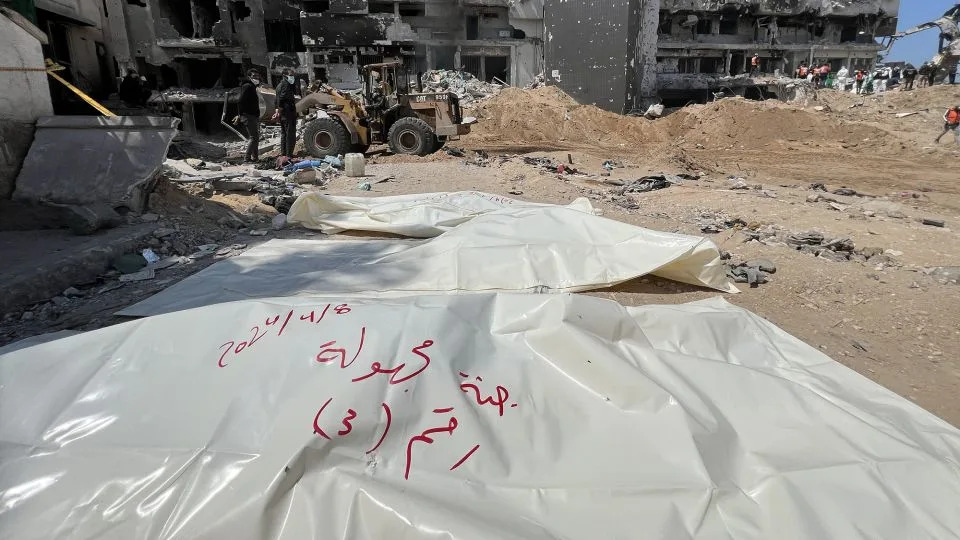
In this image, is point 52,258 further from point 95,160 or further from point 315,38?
point 315,38

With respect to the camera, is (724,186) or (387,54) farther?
(387,54)

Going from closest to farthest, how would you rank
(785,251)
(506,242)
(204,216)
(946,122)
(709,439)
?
(709,439)
(506,242)
(785,251)
(204,216)
(946,122)

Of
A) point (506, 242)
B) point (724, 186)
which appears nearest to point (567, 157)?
point (724, 186)

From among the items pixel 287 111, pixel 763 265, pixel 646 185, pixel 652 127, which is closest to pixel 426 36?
pixel 652 127

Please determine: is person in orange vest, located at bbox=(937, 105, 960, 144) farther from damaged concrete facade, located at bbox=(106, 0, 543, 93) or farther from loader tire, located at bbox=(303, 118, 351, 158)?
damaged concrete facade, located at bbox=(106, 0, 543, 93)

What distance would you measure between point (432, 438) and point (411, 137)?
406 inches

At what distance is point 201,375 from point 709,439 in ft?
5.13

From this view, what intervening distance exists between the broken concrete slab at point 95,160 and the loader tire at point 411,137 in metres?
5.61

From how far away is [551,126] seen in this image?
1661 cm

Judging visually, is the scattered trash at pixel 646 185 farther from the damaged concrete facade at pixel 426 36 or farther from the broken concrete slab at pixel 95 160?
the damaged concrete facade at pixel 426 36

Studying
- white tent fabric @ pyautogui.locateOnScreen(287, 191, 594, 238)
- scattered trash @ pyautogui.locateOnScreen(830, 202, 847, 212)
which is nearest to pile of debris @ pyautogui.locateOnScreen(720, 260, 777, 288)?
white tent fabric @ pyautogui.locateOnScreen(287, 191, 594, 238)

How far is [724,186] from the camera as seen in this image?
872cm

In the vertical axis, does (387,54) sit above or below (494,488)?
above

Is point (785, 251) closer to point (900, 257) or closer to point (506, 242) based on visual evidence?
point (900, 257)
